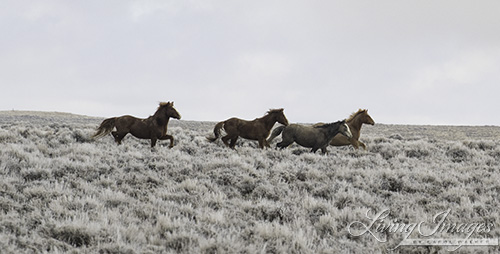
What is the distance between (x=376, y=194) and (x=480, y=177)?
372cm

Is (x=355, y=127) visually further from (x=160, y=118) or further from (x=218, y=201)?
(x=218, y=201)

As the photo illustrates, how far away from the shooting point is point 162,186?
799 centimetres

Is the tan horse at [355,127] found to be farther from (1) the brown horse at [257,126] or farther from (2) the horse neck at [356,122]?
(1) the brown horse at [257,126]

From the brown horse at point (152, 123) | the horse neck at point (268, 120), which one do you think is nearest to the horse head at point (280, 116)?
the horse neck at point (268, 120)

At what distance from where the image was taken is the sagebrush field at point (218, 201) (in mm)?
5179

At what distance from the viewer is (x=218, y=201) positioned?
710 cm

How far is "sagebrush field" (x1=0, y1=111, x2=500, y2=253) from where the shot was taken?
5179 millimetres

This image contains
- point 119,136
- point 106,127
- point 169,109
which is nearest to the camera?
point 169,109

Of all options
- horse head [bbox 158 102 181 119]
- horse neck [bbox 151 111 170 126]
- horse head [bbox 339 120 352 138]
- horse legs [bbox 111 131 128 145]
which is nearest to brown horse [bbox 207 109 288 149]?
horse head [bbox 339 120 352 138]

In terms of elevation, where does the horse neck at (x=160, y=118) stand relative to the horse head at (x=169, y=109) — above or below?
below

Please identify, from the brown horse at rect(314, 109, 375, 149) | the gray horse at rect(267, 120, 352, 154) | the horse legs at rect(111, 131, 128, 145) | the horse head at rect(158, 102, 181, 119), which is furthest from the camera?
the brown horse at rect(314, 109, 375, 149)

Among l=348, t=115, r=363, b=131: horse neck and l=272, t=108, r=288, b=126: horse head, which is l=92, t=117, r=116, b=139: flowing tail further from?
l=348, t=115, r=363, b=131: horse neck

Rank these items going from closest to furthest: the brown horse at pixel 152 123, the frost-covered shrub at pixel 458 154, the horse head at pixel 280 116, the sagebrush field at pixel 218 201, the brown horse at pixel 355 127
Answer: the sagebrush field at pixel 218 201 < the brown horse at pixel 152 123 < the horse head at pixel 280 116 < the frost-covered shrub at pixel 458 154 < the brown horse at pixel 355 127

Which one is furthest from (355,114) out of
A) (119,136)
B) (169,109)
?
(119,136)
